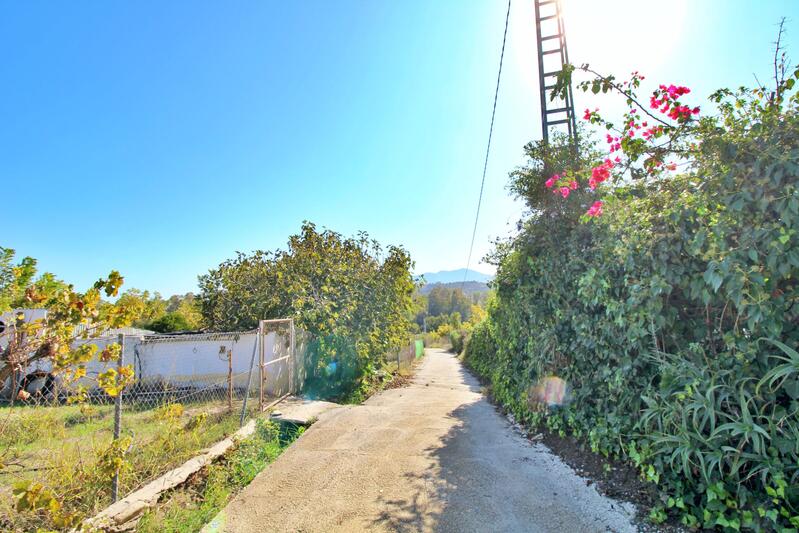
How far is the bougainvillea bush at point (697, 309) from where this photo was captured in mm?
2098

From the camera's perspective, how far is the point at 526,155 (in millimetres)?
5730

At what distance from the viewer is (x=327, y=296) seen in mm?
9539

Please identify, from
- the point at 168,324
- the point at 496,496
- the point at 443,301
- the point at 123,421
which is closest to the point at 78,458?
the point at 123,421

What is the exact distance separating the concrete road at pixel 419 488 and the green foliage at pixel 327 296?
403cm

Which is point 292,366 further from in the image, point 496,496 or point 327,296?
point 496,496

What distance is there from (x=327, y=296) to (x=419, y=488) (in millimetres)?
6554

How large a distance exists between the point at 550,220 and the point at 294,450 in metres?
4.17

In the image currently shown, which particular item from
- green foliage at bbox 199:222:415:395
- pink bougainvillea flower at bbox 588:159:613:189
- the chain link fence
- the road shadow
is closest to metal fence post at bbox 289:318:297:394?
the chain link fence

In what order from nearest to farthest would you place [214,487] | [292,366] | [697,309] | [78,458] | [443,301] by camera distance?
[697,309] → [78,458] → [214,487] → [292,366] → [443,301]

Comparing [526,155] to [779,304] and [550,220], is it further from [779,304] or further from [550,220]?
[779,304]

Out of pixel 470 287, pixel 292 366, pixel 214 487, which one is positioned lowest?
pixel 214 487

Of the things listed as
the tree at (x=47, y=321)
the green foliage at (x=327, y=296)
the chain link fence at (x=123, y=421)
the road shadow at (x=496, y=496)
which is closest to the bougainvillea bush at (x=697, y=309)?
the road shadow at (x=496, y=496)

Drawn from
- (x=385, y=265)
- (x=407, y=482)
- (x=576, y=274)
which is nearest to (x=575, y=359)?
(x=576, y=274)

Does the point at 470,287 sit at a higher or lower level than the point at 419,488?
higher
